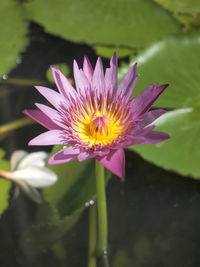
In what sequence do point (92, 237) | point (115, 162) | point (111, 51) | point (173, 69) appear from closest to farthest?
1. point (115, 162)
2. point (92, 237)
3. point (173, 69)
4. point (111, 51)

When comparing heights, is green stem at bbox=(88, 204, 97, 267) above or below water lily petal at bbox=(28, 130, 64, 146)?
below

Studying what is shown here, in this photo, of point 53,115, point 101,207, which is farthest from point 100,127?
point 101,207

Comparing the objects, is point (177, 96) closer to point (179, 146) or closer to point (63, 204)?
point (179, 146)

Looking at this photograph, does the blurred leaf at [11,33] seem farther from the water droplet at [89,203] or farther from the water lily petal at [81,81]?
the water lily petal at [81,81]

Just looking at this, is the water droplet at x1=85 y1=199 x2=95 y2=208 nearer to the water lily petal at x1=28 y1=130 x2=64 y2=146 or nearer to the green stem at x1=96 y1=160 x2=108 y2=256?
the green stem at x1=96 y1=160 x2=108 y2=256

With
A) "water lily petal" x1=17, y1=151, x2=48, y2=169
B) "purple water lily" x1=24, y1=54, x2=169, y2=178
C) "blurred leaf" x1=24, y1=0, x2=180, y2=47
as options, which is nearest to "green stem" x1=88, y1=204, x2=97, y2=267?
"water lily petal" x1=17, y1=151, x2=48, y2=169

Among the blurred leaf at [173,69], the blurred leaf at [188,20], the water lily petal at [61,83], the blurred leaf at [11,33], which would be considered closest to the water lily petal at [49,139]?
the water lily petal at [61,83]
